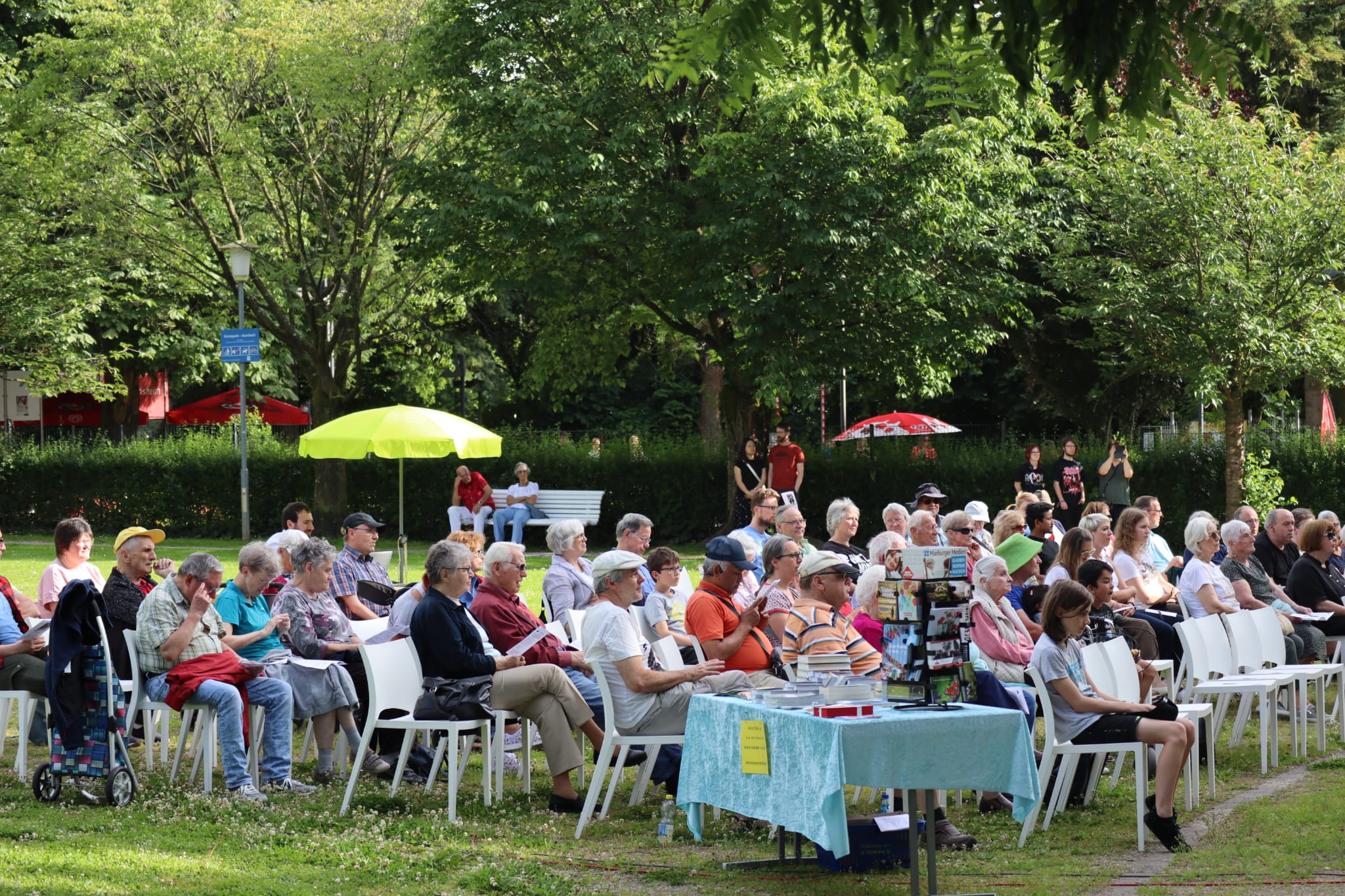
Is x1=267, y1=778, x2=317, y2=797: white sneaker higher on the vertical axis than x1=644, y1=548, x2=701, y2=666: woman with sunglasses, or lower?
lower

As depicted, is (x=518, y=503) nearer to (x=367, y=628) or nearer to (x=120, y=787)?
(x=367, y=628)

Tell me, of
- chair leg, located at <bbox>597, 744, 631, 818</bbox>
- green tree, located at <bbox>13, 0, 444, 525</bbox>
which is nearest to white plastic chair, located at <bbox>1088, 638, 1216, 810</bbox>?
chair leg, located at <bbox>597, 744, 631, 818</bbox>

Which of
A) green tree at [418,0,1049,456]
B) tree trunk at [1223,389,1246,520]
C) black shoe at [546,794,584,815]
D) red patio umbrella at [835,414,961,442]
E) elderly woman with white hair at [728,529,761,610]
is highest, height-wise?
green tree at [418,0,1049,456]

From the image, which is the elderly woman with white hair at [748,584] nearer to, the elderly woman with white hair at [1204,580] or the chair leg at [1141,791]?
the chair leg at [1141,791]

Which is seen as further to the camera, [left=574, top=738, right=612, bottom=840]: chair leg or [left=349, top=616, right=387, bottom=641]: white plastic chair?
[left=349, top=616, right=387, bottom=641]: white plastic chair

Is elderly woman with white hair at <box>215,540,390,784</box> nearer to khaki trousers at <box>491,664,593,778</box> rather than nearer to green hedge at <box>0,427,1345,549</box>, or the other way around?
khaki trousers at <box>491,664,593,778</box>

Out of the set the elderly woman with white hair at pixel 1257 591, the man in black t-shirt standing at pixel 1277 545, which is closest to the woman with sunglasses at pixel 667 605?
the elderly woman with white hair at pixel 1257 591

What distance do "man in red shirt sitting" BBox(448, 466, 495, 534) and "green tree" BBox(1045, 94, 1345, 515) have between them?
10082mm

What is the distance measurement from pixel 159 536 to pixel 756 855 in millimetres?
4059

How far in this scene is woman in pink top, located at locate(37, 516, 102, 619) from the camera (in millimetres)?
9281

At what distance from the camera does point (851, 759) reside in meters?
5.46

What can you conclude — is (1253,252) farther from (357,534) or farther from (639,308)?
(357,534)

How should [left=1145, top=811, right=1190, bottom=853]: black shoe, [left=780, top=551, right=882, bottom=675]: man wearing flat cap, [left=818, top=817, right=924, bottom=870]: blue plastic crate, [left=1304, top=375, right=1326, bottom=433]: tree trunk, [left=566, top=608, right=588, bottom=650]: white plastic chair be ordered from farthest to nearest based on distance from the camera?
1. [left=1304, top=375, right=1326, bottom=433]: tree trunk
2. [left=566, top=608, right=588, bottom=650]: white plastic chair
3. [left=780, top=551, right=882, bottom=675]: man wearing flat cap
4. [left=1145, top=811, right=1190, bottom=853]: black shoe
5. [left=818, top=817, right=924, bottom=870]: blue plastic crate

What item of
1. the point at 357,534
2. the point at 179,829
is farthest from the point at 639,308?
the point at 179,829
